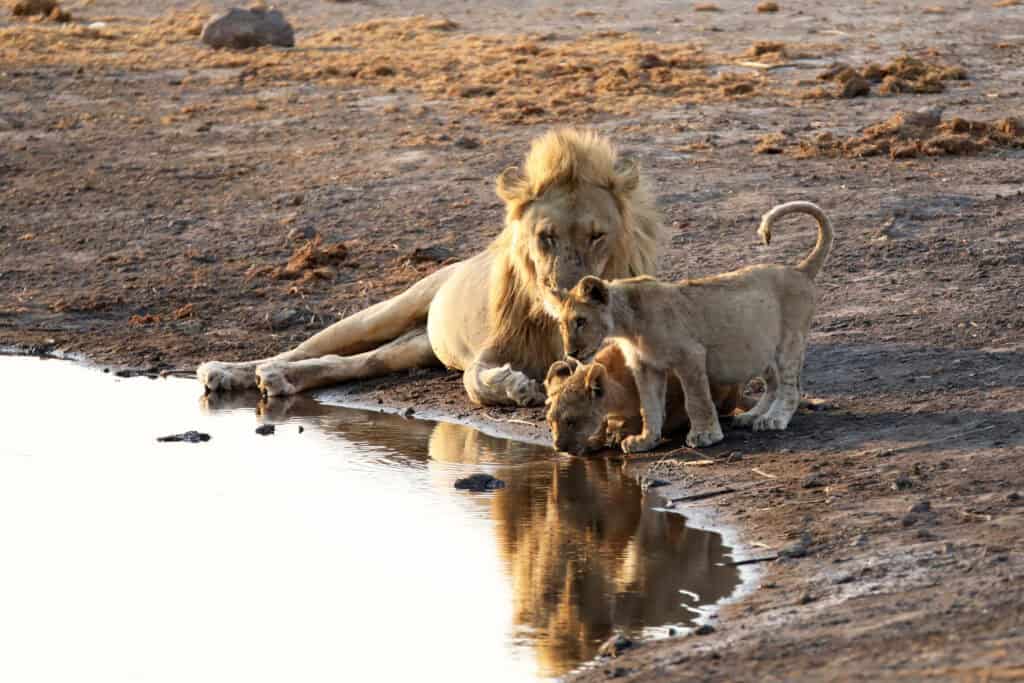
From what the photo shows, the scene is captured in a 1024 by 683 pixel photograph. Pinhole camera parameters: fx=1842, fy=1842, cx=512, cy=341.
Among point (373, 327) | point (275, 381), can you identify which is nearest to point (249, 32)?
point (373, 327)

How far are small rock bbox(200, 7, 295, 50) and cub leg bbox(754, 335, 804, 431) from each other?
12097 mm

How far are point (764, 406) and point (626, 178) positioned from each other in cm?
115

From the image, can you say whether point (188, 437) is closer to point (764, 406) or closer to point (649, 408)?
point (649, 408)

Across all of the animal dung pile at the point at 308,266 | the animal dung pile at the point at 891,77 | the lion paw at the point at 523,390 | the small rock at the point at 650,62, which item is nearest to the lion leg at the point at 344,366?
the lion paw at the point at 523,390

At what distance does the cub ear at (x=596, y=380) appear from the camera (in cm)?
682

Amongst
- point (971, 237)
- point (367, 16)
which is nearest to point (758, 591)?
point (971, 237)

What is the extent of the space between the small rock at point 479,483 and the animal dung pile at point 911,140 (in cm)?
599

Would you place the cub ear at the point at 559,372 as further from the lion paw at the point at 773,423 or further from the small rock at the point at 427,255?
the small rock at the point at 427,255

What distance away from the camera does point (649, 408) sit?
688 centimetres

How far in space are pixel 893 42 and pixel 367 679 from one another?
1248 cm

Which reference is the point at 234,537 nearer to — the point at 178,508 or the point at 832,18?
the point at 178,508

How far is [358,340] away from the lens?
9297 millimetres

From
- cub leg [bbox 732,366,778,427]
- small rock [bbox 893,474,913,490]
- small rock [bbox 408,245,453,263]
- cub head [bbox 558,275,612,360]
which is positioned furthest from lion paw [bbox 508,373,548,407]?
small rock [bbox 408,245,453,263]

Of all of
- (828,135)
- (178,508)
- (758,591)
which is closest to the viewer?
(758,591)
